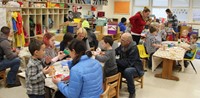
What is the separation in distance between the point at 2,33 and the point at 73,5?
514cm

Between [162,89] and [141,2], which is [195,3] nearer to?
[141,2]

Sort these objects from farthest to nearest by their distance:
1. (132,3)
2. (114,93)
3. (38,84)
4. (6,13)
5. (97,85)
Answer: (132,3) → (6,13) → (114,93) → (38,84) → (97,85)

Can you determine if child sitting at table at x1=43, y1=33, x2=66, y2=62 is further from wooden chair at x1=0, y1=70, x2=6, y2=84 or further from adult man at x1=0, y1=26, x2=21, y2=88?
wooden chair at x1=0, y1=70, x2=6, y2=84

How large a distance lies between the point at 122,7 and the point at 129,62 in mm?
9749

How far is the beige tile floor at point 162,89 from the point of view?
408cm

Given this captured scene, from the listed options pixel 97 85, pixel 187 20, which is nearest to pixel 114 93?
pixel 97 85

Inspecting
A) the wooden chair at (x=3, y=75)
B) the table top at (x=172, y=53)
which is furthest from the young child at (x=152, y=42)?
the wooden chair at (x=3, y=75)

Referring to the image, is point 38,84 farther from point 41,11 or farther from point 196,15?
point 196,15

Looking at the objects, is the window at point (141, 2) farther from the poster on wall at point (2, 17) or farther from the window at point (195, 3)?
the poster on wall at point (2, 17)

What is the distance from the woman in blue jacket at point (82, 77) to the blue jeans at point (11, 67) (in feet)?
7.50

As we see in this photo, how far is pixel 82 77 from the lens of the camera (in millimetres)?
2035

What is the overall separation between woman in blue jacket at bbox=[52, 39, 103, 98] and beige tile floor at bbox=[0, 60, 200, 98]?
6.46 ft

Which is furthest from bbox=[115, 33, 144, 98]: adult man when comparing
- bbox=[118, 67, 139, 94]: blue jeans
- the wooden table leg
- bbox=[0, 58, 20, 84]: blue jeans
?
bbox=[0, 58, 20, 84]: blue jeans

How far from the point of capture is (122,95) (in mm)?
4070
